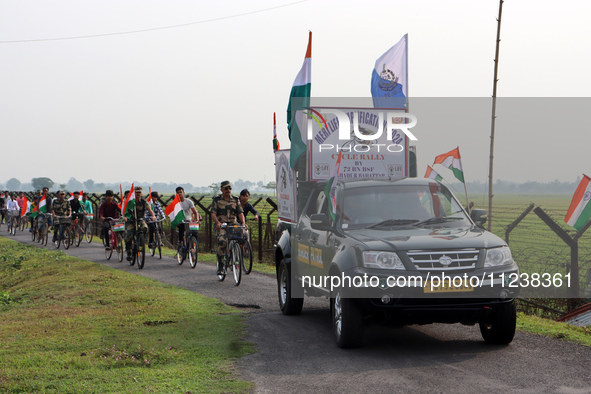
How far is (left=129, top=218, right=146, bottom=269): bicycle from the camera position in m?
19.9

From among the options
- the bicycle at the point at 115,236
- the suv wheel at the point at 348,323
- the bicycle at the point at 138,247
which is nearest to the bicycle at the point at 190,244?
the bicycle at the point at 138,247

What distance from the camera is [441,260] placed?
7.73m

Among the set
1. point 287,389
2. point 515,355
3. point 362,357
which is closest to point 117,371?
point 287,389

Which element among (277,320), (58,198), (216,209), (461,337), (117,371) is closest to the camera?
(117,371)

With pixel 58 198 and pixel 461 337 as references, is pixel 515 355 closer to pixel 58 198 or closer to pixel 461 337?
pixel 461 337

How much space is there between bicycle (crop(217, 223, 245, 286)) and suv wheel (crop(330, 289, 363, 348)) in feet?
23.9

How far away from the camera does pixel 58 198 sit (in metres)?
27.2

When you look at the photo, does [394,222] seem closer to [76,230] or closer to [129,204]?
[129,204]

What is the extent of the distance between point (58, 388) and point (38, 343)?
8.45 ft

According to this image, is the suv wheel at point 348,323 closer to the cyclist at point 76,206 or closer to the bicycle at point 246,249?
the bicycle at point 246,249

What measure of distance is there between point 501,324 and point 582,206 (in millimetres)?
4266

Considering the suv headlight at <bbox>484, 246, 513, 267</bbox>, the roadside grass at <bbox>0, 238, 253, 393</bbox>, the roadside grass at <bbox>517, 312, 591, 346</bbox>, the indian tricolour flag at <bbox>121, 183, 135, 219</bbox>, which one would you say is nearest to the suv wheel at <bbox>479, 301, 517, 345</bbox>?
the suv headlight at <bbox>484, 246, 513, 267</bbox>

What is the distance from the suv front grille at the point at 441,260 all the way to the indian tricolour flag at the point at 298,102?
11.5 ft

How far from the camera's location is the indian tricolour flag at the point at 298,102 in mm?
10875
